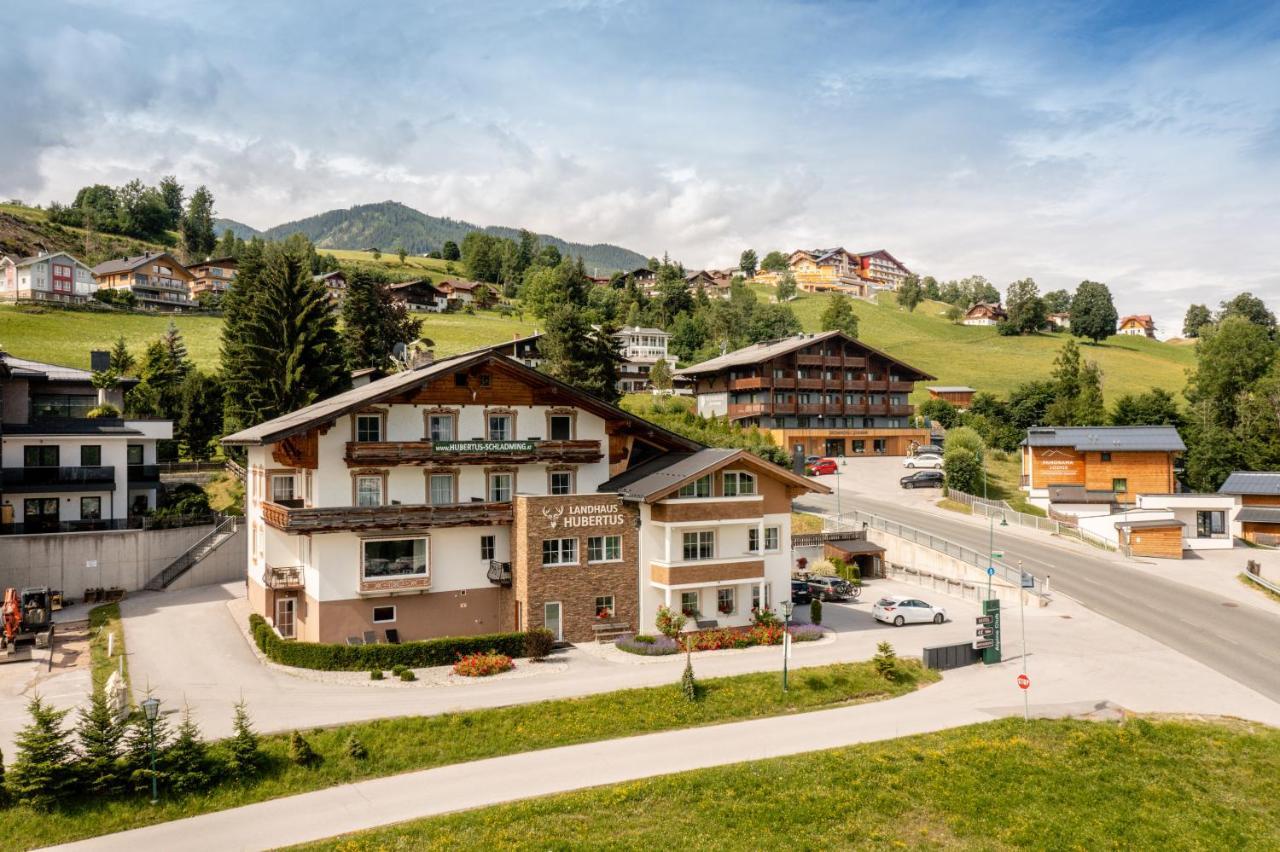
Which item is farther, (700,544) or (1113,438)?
(1113,438)

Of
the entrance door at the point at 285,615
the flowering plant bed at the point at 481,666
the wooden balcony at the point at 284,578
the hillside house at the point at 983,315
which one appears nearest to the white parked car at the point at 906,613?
the flowering plant bed at the point at 481,666

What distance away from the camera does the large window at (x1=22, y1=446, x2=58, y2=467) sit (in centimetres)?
4838

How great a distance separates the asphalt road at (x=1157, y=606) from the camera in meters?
37.1

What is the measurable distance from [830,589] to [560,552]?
18648 millimetres

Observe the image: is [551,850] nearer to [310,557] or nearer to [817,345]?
[310,557]

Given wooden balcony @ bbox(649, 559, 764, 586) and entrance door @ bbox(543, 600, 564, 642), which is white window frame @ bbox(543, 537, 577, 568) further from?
wooden balcony @ bbox(649, 559, 764, 586)

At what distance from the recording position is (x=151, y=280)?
445 ft

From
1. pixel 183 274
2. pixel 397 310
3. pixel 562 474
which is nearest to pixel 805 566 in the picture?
pixel 562 474

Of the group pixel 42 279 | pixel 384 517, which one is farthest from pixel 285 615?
pixel 42 279

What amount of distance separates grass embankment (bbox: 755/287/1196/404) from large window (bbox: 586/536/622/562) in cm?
8949

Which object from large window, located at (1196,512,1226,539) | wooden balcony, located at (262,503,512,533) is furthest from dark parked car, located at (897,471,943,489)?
wooden balcony, located at (262,503,512,533)

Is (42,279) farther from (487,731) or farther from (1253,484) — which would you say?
(1253,484)

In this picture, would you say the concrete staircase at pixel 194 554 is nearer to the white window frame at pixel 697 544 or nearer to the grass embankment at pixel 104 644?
the grass embankment at pixel 104 644

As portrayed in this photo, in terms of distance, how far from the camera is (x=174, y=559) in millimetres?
49531
